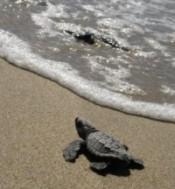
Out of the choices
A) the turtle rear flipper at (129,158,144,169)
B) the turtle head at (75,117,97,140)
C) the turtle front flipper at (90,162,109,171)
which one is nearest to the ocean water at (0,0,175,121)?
the turtle head at (75,117,97,140)

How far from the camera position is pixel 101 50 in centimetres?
710

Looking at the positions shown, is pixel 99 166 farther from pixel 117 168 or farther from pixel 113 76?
pixel 113 76

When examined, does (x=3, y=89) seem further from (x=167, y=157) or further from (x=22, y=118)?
(x=167, y=157)

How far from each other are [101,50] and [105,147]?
308 cm

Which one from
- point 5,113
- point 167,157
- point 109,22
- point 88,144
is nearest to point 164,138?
point 167,157

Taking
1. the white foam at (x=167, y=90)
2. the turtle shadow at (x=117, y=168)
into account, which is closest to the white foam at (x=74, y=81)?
the white foam at (x=167, y=90)

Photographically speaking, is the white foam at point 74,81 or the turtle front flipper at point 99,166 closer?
the turtle front flipper at point 99,166

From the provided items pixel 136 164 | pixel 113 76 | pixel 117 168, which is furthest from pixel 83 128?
pixel 113 76

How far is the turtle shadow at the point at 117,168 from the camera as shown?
14.1ft

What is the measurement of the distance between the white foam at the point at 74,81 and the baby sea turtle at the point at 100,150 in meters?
1.08

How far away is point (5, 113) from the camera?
4926 millimetres

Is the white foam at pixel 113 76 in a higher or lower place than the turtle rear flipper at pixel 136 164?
lower

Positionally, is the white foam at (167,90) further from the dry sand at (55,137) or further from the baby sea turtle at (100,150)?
the baby sea turtle at (100,150)

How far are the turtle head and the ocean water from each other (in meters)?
0.95
